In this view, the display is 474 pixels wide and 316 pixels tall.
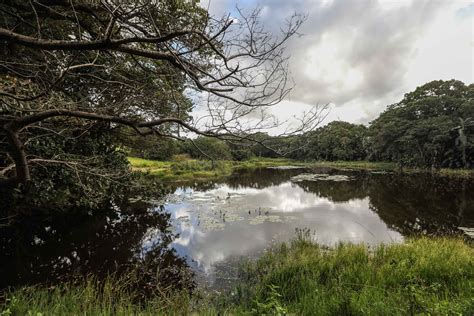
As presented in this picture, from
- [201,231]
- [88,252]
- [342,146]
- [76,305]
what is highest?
[342,146]

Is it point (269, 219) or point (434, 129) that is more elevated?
point (434, 129)

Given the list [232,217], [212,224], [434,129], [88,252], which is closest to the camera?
[88,252]

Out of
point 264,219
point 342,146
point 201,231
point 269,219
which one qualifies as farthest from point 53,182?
point 342,146

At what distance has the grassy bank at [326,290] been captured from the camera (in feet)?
12.5

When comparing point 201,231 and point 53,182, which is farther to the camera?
point 201,231

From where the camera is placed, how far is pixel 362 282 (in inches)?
207

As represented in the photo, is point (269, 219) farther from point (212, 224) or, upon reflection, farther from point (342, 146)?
point (342, 146)

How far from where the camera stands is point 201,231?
37.2 ft

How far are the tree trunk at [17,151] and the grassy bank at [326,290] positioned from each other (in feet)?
5.02

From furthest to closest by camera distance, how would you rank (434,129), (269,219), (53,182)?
1. (434,129)
2. (269,219)
3. (53,182)

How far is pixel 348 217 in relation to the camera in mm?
13609

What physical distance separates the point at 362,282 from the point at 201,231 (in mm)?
7061

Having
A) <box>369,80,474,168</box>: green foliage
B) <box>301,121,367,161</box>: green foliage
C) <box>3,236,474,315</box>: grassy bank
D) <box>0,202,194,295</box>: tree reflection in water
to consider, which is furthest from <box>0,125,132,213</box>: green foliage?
<box>301,121,367,161</box>: green foliage

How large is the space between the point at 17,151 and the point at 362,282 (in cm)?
554
